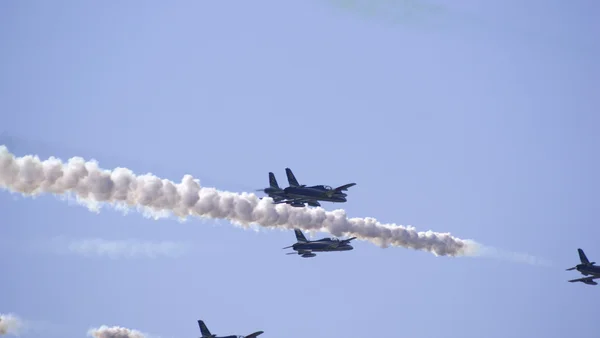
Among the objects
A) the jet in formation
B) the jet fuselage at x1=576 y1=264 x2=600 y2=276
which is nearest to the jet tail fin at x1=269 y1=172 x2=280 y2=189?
the jet in formation

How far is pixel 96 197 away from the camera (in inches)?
4333

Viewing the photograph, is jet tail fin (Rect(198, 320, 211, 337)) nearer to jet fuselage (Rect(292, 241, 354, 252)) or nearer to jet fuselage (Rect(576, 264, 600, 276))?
jet fuselage (Rect(292, 241, 354, 252))

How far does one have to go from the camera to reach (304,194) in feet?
420

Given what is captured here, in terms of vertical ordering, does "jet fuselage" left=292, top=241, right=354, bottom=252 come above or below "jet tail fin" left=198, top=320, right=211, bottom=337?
above

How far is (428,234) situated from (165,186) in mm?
→ 46660

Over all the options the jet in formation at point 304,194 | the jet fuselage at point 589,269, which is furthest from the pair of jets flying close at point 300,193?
the jet fuselage at point 589,269

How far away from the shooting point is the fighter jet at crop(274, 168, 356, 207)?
420 feet

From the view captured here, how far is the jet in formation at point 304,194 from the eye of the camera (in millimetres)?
127875

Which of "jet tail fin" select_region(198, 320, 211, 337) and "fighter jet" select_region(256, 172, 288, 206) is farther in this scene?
"jet tail fin" select_region(198, 320, 211, 337)

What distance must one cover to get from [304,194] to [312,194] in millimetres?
1085

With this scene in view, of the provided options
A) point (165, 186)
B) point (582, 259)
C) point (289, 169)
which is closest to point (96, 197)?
point (165, 186)

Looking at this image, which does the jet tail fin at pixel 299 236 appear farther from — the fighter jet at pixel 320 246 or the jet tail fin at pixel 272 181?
the jet tail fin at pixel 272 181

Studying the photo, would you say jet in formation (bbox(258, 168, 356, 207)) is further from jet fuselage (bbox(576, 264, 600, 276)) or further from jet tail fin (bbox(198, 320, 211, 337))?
jet fuselage (bbox(576, 264, 600, 276))

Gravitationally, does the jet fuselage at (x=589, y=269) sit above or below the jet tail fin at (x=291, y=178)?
below
